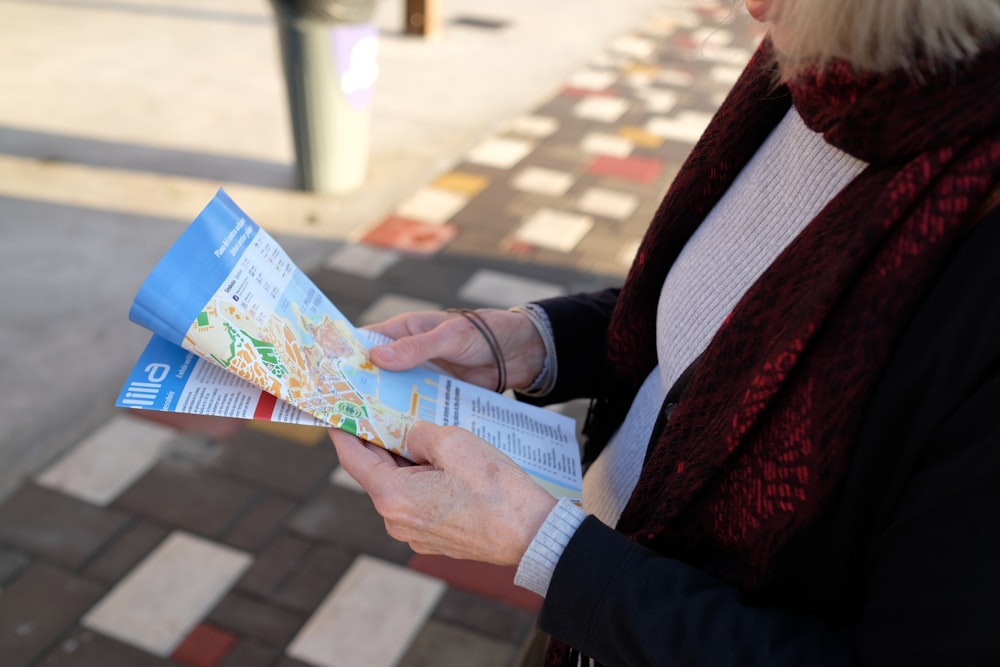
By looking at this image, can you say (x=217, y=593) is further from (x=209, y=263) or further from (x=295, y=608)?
(x=209, y=263)

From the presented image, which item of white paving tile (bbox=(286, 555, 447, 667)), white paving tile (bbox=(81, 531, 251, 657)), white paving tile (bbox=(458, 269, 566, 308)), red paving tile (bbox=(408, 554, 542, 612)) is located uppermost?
white paving tile (bbox=(81, 531, 251, 657))

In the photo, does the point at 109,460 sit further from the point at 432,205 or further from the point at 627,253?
the point at 627,253

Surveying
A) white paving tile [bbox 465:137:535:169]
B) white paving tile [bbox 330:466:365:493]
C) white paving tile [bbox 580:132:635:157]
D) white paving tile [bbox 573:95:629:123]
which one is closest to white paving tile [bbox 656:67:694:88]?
white paving tile [bbox 573:95:629:123]

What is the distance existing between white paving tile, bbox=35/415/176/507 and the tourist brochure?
1.60 m

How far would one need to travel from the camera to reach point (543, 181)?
4.46 m

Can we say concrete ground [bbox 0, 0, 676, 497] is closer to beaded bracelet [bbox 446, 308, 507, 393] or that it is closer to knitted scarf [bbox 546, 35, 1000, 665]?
beaded bracelet [bbox 446, 308, 507, 393]

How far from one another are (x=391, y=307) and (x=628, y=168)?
1962mm

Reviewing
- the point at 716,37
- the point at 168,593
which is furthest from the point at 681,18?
the point at 168,593

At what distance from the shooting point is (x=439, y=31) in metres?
6.62

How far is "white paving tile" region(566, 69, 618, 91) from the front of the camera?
19.0 feet

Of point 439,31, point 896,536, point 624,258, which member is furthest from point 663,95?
point 896,536

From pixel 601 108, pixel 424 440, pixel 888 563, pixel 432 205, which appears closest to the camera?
pixel 888 563

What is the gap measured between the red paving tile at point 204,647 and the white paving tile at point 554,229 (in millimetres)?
2328

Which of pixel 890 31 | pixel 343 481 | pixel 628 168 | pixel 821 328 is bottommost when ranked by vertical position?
pixel 628 168
